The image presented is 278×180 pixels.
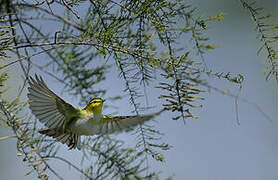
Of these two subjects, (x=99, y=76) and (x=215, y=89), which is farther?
(x=99, y=76)

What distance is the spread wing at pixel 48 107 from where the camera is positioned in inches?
11.3

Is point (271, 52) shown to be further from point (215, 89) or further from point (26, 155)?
point (26, 155)

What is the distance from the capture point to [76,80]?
1.02 ft

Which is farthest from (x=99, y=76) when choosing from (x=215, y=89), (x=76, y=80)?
(x=215, y=89)

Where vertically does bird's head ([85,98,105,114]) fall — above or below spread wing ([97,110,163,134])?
above

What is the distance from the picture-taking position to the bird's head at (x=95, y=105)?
0.29 metres

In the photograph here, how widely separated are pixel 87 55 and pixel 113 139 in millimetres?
92

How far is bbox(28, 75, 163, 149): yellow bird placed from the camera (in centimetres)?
28

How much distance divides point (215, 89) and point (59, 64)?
0.55 ft

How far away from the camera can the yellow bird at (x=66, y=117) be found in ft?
0.93

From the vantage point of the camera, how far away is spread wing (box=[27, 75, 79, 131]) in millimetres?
287

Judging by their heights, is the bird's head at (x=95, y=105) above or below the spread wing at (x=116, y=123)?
above

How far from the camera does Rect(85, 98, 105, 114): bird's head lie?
295 millimetres

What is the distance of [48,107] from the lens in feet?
0.98
